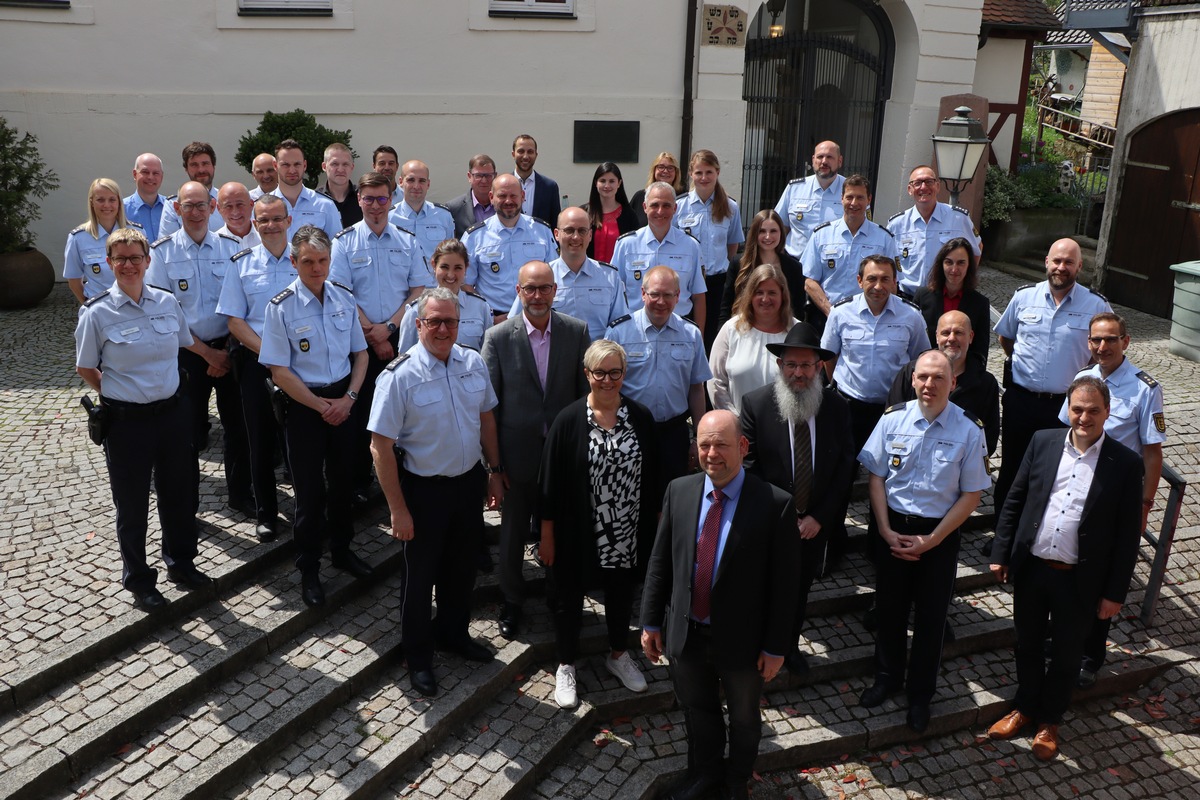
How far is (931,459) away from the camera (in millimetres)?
5273

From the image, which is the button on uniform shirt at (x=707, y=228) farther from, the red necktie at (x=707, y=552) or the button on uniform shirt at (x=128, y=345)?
the button on uniform shirt at (x=128, y=345)

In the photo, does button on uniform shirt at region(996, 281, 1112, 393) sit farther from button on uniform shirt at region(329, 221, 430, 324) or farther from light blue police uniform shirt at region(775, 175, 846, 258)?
button on uniform shirt at region(329, 221, 430, 324)

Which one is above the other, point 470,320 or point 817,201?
point 817,201

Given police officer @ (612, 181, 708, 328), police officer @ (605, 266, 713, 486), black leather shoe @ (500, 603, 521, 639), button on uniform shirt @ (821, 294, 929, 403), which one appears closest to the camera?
police officer @ (605, 266, 713, 486)

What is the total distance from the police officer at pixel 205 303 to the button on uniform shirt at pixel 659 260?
8.21ft

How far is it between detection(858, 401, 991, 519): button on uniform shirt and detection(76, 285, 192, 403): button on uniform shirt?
12.3 ft

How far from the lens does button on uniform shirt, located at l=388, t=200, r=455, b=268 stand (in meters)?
7.54

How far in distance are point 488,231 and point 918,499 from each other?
3.37 m

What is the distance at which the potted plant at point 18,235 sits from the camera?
10.6m

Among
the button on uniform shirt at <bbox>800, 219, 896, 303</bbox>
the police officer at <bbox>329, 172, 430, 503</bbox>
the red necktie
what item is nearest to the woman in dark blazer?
the button on uniform shirt at <bbox>800, 219, 896, 303</bbox>

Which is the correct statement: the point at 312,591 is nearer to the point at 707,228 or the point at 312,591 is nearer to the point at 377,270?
the point at 377,270

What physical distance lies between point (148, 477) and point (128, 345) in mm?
692

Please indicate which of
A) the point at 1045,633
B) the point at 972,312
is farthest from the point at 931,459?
the point at 972,312

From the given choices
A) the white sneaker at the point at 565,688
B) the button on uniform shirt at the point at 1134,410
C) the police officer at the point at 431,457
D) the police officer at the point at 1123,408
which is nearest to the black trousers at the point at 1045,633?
the police officer at the point at 1123,408
